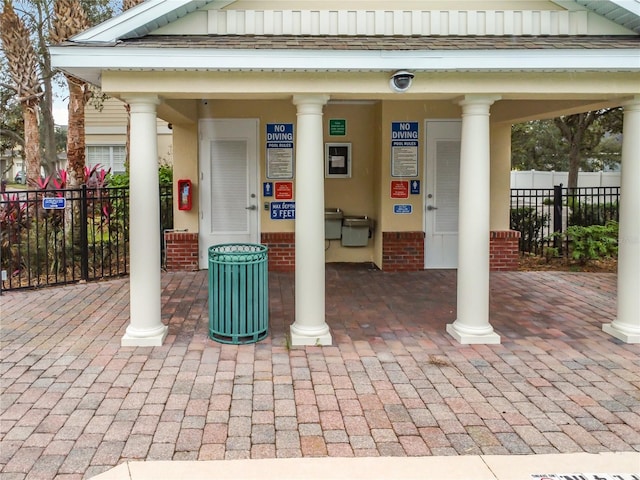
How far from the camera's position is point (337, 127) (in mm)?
9727

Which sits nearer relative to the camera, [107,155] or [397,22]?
[397,22]

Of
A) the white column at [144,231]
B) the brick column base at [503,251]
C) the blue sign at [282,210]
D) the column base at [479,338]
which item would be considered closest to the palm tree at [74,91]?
the blue sign at [282,210]

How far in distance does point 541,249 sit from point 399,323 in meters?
6.03

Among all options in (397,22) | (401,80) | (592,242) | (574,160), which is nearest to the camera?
(401,80)

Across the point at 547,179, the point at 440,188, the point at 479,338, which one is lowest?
the point at 479,338

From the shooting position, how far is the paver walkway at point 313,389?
12.0ft

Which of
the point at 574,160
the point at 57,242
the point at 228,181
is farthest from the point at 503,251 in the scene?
the point at 574,160

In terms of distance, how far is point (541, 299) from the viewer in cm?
769

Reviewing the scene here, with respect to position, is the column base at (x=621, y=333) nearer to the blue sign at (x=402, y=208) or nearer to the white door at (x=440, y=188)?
the white door at (x=440, y=188)

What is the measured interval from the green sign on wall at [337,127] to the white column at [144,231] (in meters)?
4.52

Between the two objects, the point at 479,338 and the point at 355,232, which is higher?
the point at 355,232

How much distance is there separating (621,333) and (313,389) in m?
3.61

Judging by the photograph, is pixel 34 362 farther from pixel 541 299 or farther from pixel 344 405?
pixel 541 299

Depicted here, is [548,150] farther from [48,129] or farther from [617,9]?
[617,9]
